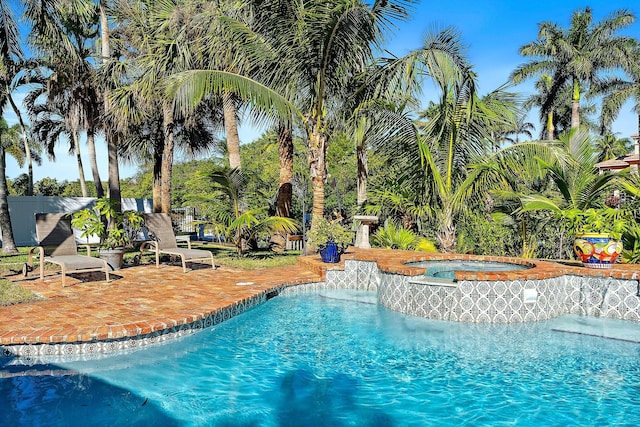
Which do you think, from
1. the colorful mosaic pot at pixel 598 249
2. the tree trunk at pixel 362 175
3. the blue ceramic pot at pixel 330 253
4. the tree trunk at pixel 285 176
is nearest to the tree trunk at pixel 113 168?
the tree trunk at pixel 285 176

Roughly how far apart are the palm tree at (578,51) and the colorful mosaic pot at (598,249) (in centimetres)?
2489

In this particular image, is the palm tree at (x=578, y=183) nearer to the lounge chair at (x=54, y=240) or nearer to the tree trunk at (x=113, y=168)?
the lounge chair at (x=54, y=240)

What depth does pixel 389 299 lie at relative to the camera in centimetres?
825

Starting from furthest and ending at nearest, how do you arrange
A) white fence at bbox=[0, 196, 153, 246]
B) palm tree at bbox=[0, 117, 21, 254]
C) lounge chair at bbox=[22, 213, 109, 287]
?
white fence at bbox=[0, 196, 153, 246] → palm tree at bbox=[0, 117, 21, 254] → lounge chair at bbox=[22, 213, 109, 287]

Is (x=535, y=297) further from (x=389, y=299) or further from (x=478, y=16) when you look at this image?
(x=478, y=16)

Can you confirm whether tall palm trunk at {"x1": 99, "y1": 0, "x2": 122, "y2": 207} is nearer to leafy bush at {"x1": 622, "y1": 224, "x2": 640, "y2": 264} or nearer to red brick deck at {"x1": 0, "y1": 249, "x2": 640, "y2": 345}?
red brick deck at {"x1": 0, "y1": 249, "x2": 640, "y2": 345}

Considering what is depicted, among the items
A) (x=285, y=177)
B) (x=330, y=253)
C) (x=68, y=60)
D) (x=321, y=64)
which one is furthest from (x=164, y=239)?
(x=68, y=60)

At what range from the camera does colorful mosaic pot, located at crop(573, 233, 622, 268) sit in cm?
777

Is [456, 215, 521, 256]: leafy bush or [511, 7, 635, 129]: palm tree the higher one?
[511, 7, 635, 129]: palm tree

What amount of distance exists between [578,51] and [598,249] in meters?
28.8

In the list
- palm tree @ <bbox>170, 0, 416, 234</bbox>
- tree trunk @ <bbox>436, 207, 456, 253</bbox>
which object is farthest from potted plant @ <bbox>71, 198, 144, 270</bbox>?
tree trunk @ <bbox>436, 207, 456, 253</bbox>

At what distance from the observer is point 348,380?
5035 millimetres

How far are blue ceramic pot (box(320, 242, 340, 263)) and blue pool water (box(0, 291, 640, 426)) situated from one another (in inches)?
136

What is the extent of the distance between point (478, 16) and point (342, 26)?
24.0 ft
